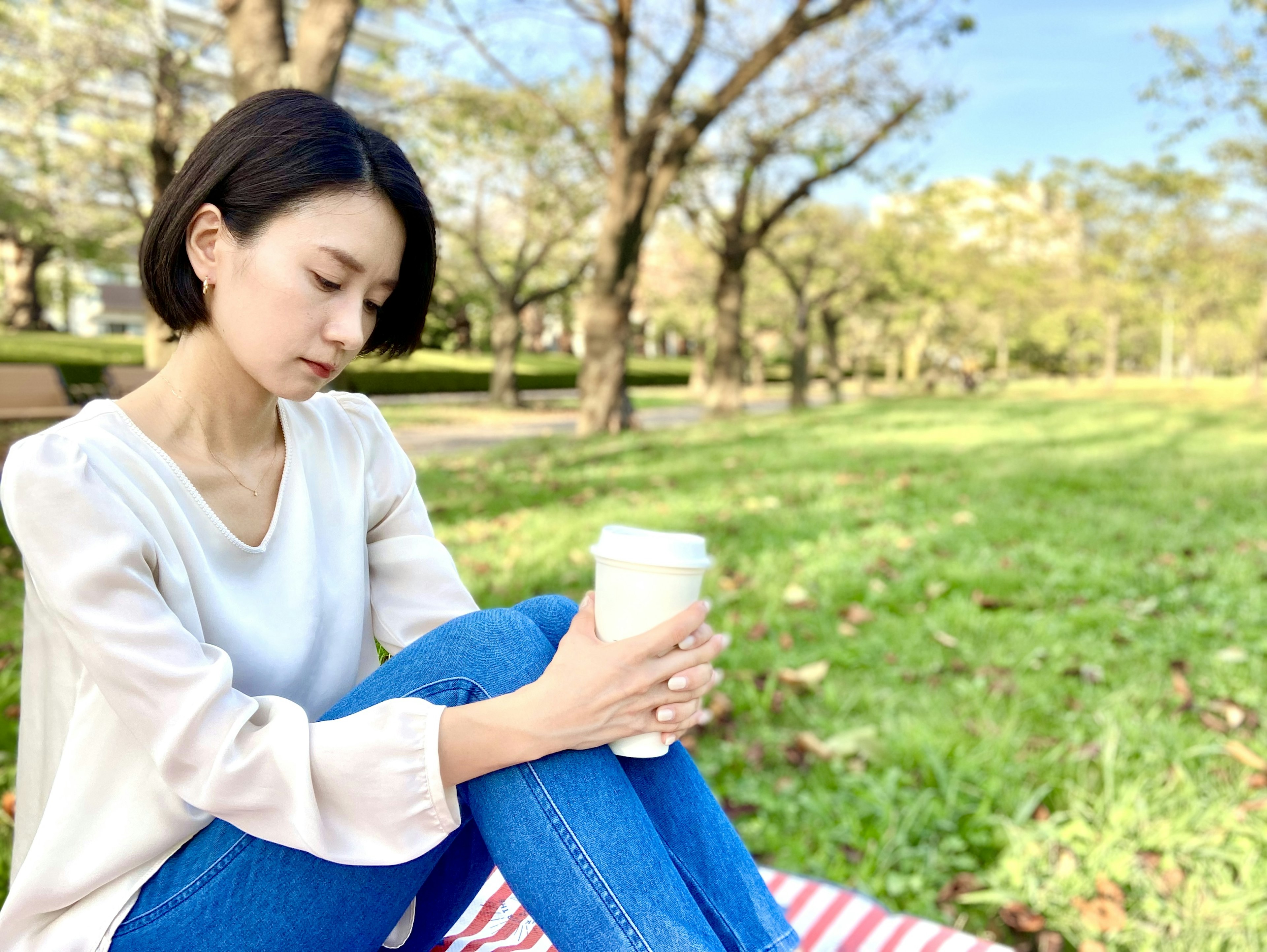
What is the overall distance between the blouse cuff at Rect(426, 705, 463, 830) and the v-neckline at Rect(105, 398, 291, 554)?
401mm

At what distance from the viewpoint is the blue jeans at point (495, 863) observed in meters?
1.32

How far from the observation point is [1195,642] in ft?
13.2

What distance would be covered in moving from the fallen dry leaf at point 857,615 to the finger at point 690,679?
301 centimetres

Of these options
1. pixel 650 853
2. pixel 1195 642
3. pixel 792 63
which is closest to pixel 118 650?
pixel 650 853

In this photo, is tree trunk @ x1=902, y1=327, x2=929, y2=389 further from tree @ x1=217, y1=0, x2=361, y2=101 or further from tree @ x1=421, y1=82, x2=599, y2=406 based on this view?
tree @ x1=217, y1=0, x2=361, y2=101

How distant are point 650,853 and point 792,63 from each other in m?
16.8

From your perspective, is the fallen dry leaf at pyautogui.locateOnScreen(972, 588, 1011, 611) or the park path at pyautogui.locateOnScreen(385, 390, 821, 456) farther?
the park path at pyautogui.locateOnScreen(385, 390, 821, 456)

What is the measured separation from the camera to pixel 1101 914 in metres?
2.25

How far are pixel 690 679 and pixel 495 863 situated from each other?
39cm

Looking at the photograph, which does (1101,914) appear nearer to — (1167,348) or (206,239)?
(206,239)

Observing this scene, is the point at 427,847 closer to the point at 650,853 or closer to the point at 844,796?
the point at 650,853

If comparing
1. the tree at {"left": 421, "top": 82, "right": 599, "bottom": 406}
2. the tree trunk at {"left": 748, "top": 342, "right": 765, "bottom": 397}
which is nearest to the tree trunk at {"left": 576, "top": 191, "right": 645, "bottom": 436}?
the tree at {"left": 421, "top": 82, "right": 599, "bottom": 406}

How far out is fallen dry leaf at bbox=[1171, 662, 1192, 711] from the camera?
11.2 ft

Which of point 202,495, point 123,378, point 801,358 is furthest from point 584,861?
point 801,358
